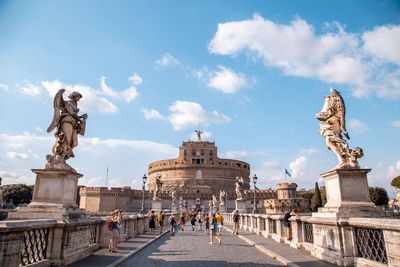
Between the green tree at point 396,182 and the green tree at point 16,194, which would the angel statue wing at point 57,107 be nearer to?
the green tree at point 396,182

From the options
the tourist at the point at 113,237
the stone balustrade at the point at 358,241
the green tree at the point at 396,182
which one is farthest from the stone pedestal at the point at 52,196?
the green tree at the point at 396,182

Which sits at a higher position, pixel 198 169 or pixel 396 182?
pixel 198 169

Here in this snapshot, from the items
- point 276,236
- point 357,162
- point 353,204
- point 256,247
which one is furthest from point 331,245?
point 276,236

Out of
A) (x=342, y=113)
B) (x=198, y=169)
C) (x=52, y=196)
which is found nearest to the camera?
(x=52, y=196)

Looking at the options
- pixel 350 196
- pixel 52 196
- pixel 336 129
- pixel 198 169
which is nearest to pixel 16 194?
pixel 198 169

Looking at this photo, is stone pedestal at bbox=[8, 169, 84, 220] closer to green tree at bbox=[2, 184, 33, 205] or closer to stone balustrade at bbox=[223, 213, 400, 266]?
stone balustrade at bbox=[223, 213, 400, 266]

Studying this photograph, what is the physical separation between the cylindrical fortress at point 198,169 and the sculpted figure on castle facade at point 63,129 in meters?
67.0

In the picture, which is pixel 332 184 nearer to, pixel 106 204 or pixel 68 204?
pixel 68 204

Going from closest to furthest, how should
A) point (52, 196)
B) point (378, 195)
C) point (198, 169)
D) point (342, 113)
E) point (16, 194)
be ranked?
1. point (52, 196)
2. point (342, 113)
3. point (378, 195)
4. point (16, 194)
5. point (198, 169)

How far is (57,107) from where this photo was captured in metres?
6.79

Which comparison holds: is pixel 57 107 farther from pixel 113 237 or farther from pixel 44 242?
pixel 113 237

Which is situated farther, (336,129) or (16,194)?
(16,194)

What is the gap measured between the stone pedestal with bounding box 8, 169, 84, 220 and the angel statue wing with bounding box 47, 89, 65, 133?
3.52 ft

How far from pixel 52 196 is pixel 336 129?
260 inches
